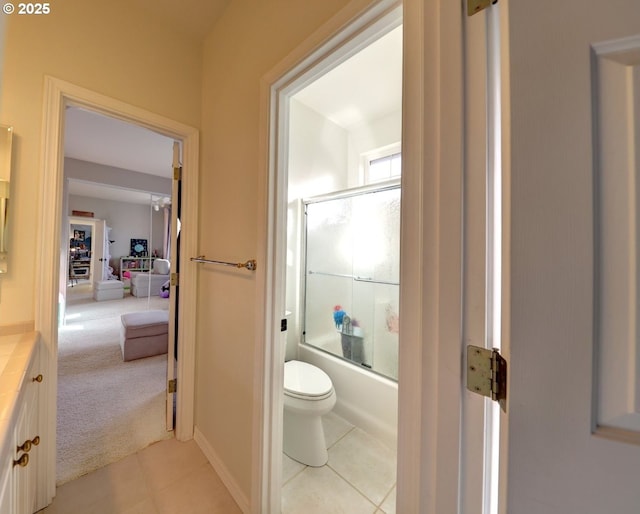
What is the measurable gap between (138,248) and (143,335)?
4.95 meters

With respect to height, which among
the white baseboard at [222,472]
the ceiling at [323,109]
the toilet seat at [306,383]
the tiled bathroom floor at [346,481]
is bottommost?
the tiled bathroom floor at [346,481]

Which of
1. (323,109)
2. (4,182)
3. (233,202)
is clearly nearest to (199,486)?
(233,202)

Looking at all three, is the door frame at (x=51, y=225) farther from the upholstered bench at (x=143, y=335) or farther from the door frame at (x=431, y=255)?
the upholstered bench at (x=143, y=335)

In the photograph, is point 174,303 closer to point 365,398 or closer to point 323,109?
point 365,398

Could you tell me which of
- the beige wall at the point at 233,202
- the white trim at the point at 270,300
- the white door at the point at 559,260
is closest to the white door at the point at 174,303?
the beige wall at the point at 233,202

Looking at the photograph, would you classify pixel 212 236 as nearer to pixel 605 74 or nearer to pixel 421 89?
pixel 421 89

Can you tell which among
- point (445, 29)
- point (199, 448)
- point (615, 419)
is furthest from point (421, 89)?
point (199, 448)

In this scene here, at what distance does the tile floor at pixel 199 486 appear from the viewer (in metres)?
1.29

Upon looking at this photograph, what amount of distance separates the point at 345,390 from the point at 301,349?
575mm

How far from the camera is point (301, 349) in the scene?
2445 millimetres

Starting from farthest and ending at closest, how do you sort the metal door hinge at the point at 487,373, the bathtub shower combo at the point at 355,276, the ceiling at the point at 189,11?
the bathtub shower combo at the point at 355,276
the ceiling at the point at 189,11
the metal door hinge at the point at 487,373

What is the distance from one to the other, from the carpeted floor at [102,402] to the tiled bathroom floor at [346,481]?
1.02 m

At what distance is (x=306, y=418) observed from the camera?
5.26 ft

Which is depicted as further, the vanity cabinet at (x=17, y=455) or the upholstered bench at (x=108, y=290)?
the upholstered bench at (x=108, y=290)
